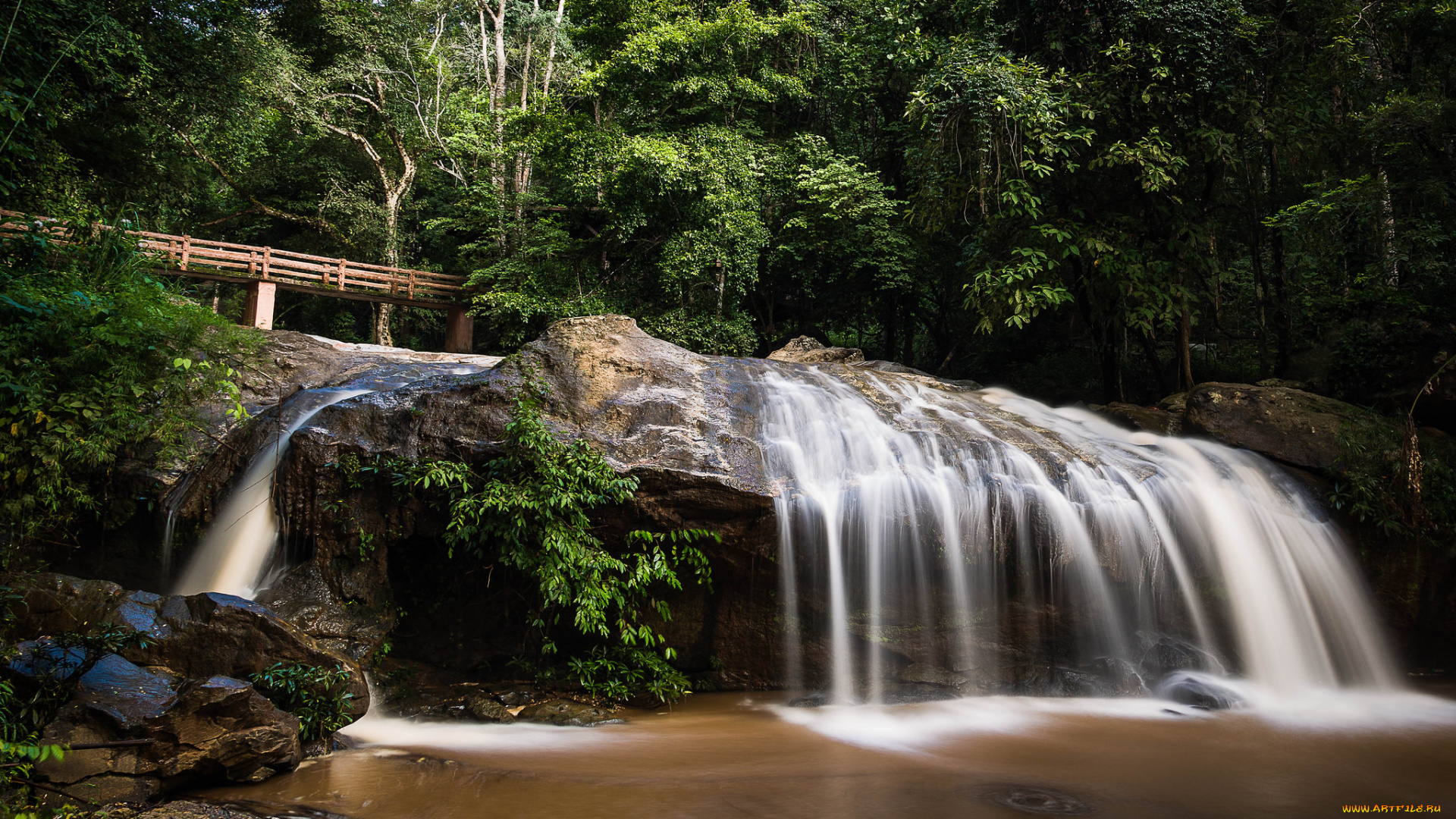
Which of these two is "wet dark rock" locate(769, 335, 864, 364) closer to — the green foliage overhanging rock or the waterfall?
the waterfall

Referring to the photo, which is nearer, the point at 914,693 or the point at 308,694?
the point at 308,694

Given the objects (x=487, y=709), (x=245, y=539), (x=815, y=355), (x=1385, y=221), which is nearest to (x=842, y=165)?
(x=815, y=355)

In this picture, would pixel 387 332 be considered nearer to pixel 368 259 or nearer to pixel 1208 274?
pixel 368 259

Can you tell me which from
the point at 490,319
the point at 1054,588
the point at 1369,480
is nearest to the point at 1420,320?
the point at 1369,480

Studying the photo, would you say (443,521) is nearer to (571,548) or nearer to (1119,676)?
(571,548)

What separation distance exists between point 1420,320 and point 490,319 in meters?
16.5

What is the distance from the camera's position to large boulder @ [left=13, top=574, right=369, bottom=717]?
15.3 feet

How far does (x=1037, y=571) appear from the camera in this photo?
6965 mm

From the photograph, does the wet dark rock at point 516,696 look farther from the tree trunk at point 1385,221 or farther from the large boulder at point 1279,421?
the tree trunk at point 1385,221

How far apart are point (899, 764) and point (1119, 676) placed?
307 centimetres

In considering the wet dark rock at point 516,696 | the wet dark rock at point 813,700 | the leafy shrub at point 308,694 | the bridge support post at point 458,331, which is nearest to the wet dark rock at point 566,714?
the wet dark rock at point 516,696

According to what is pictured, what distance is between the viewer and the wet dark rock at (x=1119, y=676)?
6.79 m

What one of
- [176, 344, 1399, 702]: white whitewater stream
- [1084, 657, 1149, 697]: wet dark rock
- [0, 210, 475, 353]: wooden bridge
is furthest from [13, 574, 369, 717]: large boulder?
[0, 210, 475, 353]: wooden bridge

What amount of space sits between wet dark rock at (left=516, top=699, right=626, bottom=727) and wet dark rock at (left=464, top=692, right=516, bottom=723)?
11cm
